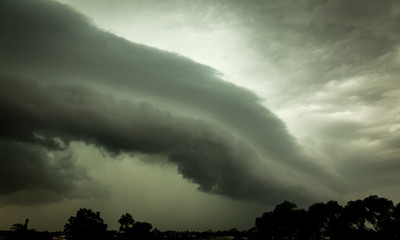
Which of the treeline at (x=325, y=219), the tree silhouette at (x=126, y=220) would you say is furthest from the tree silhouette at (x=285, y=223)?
the tree silhouette at (x=126, y=220)

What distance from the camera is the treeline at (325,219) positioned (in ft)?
266

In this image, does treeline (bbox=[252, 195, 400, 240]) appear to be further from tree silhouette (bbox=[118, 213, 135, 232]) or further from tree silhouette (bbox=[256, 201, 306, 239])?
tree silhouette (bbox=[118, 213, 135, 232])

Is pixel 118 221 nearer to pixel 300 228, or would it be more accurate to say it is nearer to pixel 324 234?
pixel 300 228

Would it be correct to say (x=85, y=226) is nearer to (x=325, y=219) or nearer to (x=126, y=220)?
(x=126, y=220)

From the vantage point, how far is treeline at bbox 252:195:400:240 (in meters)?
81.2

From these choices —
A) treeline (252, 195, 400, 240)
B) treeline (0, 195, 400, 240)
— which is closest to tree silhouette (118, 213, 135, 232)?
treeline (0, 195, 400, 240)

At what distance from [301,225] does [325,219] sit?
938 cm

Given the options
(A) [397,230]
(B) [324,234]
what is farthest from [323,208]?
(A) [397,230]

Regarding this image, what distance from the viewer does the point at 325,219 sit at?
318ft

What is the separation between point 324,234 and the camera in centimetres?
9794

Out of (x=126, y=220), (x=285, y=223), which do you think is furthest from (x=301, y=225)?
(x=126, y=220)

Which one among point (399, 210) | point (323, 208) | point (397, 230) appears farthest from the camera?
point (323, 208)

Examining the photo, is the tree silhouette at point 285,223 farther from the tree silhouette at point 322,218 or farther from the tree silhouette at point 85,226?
the tree silhouette at point 85,226

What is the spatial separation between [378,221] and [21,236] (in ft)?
316
